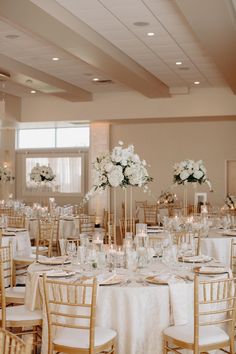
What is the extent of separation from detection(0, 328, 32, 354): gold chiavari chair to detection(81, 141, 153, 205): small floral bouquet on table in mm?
3241

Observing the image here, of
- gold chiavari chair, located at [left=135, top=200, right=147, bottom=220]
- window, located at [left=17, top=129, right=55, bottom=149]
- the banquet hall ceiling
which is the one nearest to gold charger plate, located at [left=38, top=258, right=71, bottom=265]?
the banquet hall ceiling

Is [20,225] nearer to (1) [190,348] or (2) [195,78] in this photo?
(2) [195,78]

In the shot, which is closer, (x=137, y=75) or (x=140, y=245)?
(x=140, y=245)

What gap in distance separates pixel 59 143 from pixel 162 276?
1655cm

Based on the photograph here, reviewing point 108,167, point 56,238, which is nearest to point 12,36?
point 56,238

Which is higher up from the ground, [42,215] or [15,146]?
[15,146]

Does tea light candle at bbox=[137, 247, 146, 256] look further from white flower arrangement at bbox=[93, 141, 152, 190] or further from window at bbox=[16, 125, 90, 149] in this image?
window at bbox=[16, 125, 90, 149]

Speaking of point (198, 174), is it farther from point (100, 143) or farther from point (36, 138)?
point (36, 138)

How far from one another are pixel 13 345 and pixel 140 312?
2.32 m

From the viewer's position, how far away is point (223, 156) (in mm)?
18406

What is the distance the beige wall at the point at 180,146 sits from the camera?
1839 cm

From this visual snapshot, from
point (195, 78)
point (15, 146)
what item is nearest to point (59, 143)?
point (15, 146)

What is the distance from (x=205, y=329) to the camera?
500 centimetres

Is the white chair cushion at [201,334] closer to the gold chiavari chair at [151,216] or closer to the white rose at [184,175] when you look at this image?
the white rose at [184,175]
